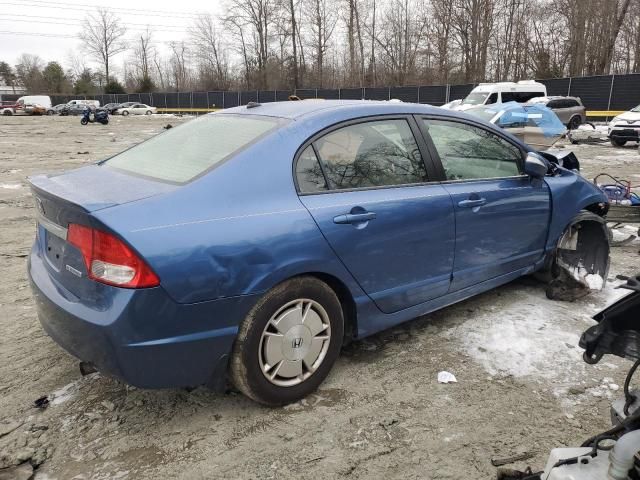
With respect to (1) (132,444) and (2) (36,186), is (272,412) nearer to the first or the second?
(1) (132,444)

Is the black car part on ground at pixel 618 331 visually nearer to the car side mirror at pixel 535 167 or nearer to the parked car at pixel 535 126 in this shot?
the car side mirror at pixel 535 167

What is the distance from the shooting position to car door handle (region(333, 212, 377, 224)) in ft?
9.04

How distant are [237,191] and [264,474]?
51.7 inches

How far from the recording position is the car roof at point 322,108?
3062 millimetres

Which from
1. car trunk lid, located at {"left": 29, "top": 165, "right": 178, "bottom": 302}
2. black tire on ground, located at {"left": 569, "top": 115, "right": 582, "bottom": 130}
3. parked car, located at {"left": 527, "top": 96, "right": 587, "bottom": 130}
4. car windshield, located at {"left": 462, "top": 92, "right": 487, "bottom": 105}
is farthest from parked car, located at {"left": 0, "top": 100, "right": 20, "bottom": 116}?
car trunk lid, located at {"left": 29, "top": 165, "right": 178, "bottom": 302}

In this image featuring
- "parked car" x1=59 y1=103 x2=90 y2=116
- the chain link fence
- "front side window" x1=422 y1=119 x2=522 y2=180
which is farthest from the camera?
"parked car" x1=59 y1=103 x2=90 y2=116

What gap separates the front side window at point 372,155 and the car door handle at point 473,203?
1.02 ft

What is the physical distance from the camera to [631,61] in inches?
1521

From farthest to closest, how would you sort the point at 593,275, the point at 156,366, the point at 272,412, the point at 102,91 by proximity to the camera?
1. the point at 102,91
2. the point at 593,275
3. the point at 272,412
4. the point at 156,366

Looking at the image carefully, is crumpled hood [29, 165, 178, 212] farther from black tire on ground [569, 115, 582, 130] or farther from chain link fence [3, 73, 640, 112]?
black tire on ground [569, 115, 582, 130]

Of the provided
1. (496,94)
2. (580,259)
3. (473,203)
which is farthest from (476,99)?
(473,203)

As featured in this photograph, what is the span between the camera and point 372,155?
313cm

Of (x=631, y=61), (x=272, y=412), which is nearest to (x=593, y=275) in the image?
(x=272, y=412)

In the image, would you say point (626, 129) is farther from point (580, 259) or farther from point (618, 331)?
point (618, 331)
